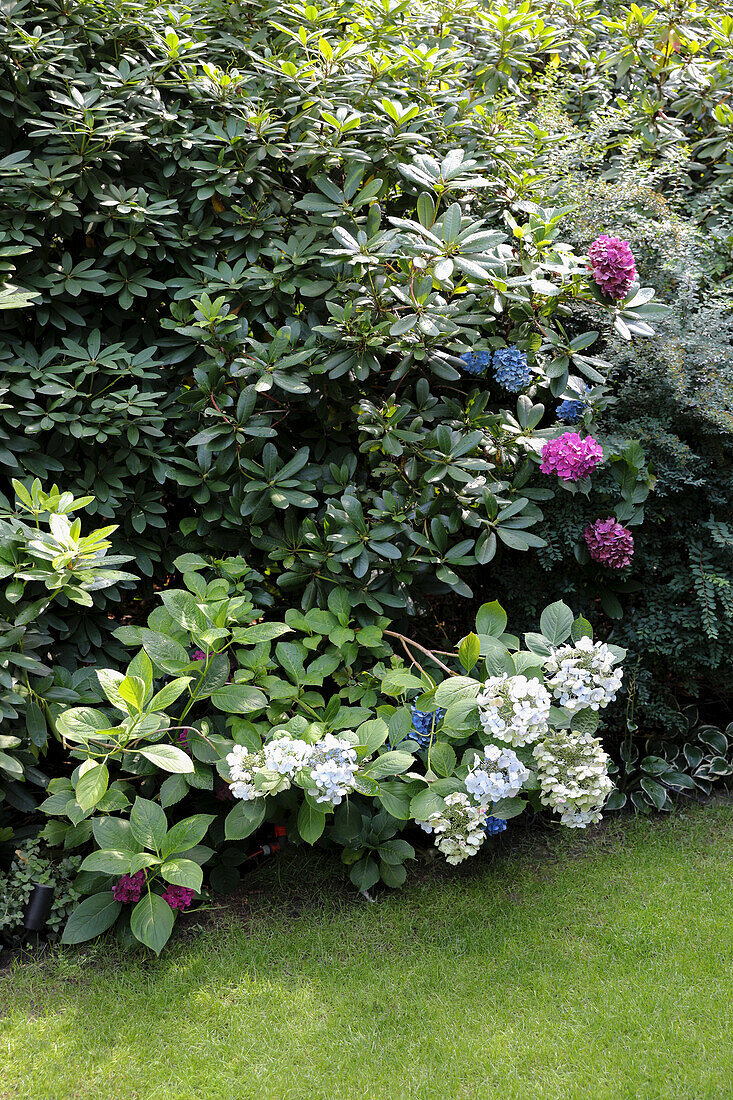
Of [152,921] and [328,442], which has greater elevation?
[328,442]

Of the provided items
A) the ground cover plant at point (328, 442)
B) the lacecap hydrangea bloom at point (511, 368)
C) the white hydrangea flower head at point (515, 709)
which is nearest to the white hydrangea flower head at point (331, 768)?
the ground cover plant at point (328, 442)

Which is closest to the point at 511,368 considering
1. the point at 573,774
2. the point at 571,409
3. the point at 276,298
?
the point at 571,409

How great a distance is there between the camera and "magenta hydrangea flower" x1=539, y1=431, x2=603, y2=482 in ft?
8.47

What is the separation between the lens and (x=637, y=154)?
372 centimetres

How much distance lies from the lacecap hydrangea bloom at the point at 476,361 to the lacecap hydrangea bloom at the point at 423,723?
3.90 ft

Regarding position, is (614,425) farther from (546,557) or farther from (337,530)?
(337,530)

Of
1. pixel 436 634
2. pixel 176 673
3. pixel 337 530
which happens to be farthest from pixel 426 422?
pixel 176 673

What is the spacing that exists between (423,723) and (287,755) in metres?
0.50

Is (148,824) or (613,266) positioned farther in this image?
(613,266)

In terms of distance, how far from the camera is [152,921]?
2.05 meters

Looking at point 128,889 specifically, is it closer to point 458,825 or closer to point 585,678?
point 458,825

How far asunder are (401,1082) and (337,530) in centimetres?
152

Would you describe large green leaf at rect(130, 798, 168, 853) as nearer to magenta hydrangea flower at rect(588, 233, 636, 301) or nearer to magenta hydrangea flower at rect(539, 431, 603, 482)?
magenta hydrangea flower at rect(539, 431, 603, 482)

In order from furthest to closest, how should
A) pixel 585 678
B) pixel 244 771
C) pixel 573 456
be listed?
pixel 573 456 → pixel 585 678 → pixel 244 771
